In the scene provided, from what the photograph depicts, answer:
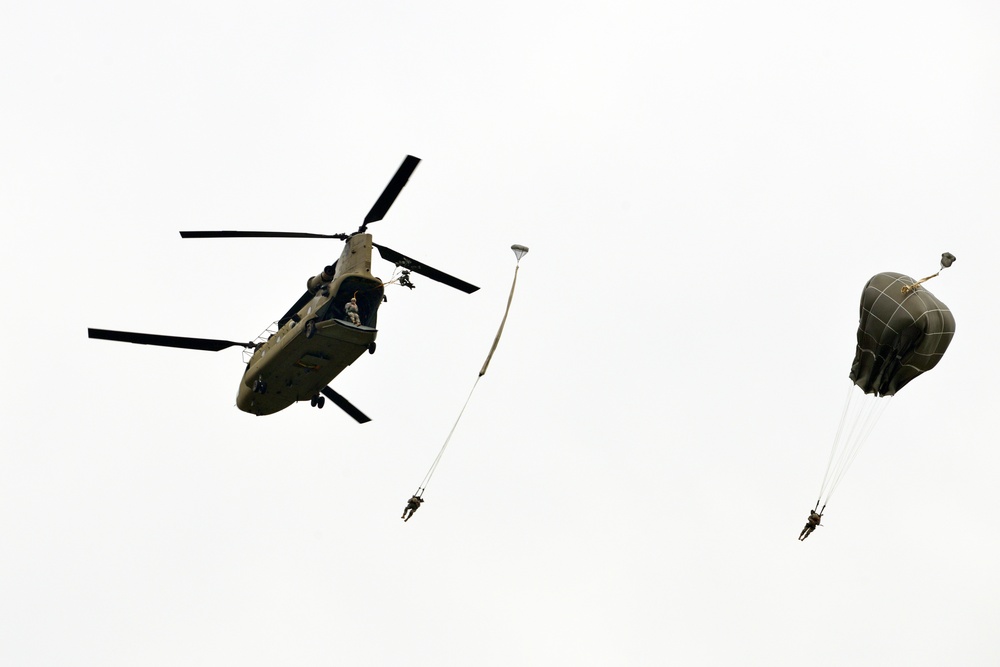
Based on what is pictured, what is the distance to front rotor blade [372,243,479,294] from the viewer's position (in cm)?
4594

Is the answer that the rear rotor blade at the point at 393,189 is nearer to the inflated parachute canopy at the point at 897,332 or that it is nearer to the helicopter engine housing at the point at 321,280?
the helicopter engine housing at the point at 321,280

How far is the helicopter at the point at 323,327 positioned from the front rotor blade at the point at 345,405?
192 centimetres

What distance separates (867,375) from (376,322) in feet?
52.0

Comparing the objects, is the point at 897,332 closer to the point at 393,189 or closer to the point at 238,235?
the point at 393,189

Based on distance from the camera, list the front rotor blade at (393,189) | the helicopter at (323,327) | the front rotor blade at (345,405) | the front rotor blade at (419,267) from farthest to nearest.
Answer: the front rotor blade at (345,405) < the front rotor blade at (419,267) < the helicopter at (323,327) < the front rotor blade at (393,189)

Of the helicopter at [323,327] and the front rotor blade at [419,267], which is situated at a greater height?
the front rotor blade at [419,267]

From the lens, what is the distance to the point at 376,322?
44.5m

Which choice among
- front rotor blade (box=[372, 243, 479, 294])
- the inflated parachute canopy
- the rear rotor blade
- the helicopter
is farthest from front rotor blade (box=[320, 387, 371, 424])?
the inflated parachute canopy

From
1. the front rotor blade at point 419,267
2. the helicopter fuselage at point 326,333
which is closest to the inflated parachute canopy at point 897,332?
the front rotor blade at point 419,267

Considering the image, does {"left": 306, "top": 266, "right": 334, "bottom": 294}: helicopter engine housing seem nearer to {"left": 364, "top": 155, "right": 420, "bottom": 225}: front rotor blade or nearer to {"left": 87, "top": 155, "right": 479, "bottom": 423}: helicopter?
{"left": 87, "top": 155, "right": 479, "bottom": 423}: helicopter

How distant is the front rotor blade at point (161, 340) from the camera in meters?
46.1

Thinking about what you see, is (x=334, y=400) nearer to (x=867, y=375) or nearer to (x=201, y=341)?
(x=201, y=341)

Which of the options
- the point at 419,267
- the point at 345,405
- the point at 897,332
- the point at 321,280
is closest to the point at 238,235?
the point at 321,280

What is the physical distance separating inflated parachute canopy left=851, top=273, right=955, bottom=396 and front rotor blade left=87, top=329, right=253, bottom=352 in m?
19.2
